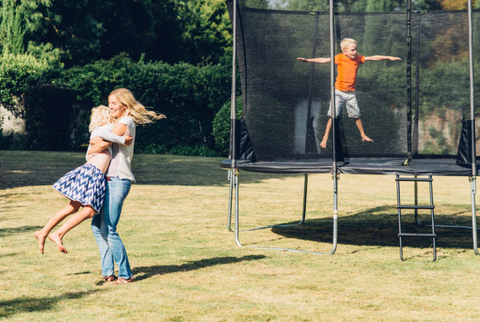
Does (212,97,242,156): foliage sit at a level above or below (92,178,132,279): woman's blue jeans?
above

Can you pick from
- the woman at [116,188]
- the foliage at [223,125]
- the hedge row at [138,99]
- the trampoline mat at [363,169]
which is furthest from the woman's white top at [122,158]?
the hedge row at [138,99]

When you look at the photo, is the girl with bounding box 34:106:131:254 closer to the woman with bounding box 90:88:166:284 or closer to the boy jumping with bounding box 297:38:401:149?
the woman with bounding box 90:88:166:284

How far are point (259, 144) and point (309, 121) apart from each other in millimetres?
743

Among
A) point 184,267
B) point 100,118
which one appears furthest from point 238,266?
point 100,118

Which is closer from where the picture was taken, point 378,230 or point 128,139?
point 128,139

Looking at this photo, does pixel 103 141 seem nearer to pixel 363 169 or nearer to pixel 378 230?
pixel 363 169

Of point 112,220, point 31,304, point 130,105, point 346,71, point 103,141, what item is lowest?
point 31,304

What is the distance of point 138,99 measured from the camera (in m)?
21.9

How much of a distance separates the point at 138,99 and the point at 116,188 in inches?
661

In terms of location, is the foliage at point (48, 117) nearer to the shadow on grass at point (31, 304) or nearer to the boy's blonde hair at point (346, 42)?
the boy's blonde hair at point (346, 42)

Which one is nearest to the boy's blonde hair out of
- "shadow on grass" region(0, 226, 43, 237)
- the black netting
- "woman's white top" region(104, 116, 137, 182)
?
the black netting

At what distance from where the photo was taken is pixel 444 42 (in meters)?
9.09

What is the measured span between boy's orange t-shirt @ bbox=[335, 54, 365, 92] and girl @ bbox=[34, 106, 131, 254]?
4.06m

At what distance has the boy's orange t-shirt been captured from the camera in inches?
340
